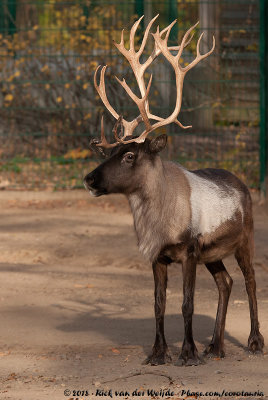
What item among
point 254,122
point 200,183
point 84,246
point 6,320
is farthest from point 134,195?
point 254,122

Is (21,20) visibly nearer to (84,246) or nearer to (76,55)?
(76,55)

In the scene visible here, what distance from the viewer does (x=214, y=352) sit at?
20.0 feet

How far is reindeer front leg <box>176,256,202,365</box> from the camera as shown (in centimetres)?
580

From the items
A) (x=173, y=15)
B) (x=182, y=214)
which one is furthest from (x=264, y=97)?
(x=182, y=214)

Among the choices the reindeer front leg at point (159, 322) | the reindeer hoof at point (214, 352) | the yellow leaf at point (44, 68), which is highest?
the yellow leaf at point (44, 68)

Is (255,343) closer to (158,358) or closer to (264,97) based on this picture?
(158,358)

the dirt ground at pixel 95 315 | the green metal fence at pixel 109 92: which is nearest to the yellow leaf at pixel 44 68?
the green metal fence at pixel 109 92

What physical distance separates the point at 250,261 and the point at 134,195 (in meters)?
1.10

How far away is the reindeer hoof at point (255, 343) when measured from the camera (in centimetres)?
617

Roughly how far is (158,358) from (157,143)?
143 centimetres

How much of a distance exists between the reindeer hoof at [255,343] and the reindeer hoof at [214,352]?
0.22m

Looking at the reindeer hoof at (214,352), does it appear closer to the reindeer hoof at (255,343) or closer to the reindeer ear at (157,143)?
the reindeer hoof at (255,343)

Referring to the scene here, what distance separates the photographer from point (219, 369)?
5727mm

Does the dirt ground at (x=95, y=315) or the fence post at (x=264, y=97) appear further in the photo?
the fence post at (x=264, y=97)
